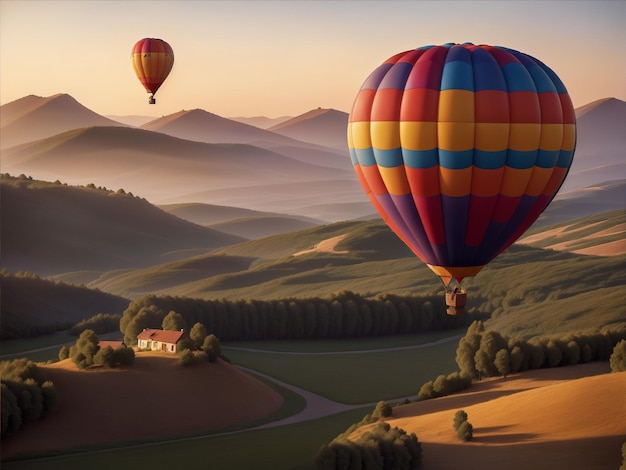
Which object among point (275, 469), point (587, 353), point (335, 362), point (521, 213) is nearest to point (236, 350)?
point (335, 362)

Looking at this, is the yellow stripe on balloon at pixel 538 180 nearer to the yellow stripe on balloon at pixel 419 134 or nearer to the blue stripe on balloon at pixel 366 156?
the yellow stripe on balloon at pixel 419 134

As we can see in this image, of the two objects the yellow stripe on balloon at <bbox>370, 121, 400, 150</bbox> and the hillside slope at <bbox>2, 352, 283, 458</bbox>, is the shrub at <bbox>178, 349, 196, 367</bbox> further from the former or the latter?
the yellow stripe on balloon at <bbox>370, 121, 400, 150</bbox>

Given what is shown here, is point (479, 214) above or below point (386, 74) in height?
below

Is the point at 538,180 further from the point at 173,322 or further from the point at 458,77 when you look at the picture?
the point at 173,322

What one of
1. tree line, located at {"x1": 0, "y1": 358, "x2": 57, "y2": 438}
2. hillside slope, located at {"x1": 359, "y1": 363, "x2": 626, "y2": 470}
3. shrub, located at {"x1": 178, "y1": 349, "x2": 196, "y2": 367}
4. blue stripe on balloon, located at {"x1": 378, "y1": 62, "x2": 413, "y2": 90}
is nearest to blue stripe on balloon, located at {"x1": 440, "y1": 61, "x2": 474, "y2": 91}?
blue stripe on balloon, located at {"x1": 378, "y1": 62, "x2": 413, "y2": 90}

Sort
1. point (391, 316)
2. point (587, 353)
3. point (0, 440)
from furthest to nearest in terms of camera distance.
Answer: point (391, 316), point (587, 353), point (0, 440)

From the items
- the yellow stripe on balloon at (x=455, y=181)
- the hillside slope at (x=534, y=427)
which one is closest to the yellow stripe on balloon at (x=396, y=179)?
the yellow stripe on balloon at (x=455, y=181)

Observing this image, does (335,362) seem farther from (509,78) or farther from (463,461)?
(509,78)
